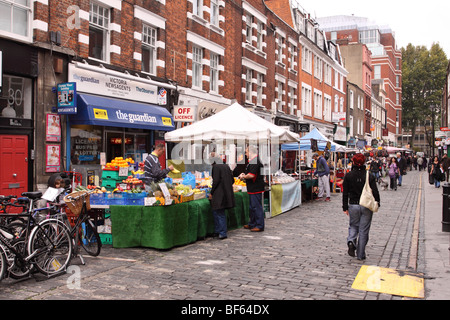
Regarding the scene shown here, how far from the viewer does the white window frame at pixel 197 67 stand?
64.8ft

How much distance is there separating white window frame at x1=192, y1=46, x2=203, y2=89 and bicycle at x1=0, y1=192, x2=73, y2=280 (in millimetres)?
14027

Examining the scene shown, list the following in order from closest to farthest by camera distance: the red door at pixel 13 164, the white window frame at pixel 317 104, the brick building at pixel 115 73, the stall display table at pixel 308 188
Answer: the red door at pixel 13 164 < the brick building at pixel 115 73 < the stall display table at pixel 308 188 < the white window frame at pixel 317 104

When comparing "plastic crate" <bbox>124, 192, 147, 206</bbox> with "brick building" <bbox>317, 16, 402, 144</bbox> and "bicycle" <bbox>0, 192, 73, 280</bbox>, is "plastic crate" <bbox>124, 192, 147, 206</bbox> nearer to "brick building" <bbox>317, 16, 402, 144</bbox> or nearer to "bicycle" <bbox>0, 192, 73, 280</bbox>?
"bicycle" <bbox>0, 192, 73, 280</bbox>

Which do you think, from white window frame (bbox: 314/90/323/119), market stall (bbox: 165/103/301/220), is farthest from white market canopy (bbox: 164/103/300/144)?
white window frame (bbox: 314/90/323/119)

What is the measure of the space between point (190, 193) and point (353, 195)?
3360 mm

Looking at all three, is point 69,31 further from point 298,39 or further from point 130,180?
point 298,39

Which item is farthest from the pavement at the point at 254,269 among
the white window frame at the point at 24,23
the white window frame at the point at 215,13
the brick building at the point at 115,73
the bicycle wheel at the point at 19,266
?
the white window frame at the point at 215,13

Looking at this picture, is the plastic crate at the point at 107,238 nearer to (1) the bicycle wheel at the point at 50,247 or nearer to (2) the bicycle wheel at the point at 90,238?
(2) the bicycle wheel at the point at 90,238

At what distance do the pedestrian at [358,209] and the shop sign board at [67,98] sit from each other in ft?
26.3

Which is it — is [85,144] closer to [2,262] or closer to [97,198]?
[97,198]

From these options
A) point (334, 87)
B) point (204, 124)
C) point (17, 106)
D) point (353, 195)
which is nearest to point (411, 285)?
point (353, 195)

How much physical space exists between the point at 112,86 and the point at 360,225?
1003 centimetres

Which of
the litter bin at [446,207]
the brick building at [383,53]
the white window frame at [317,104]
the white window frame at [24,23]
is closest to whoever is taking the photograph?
the litter bin at [446,207]

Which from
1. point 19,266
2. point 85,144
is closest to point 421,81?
point 85,144
